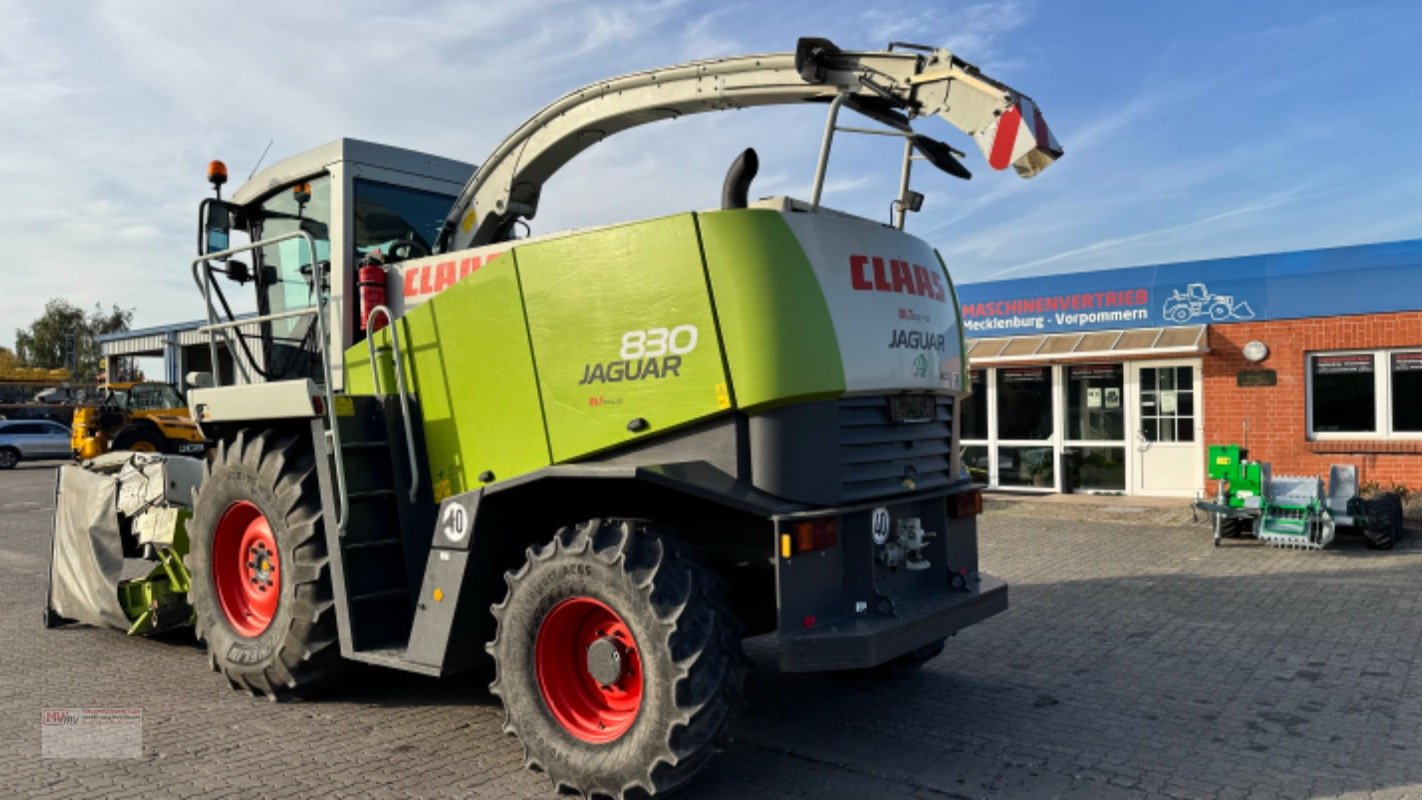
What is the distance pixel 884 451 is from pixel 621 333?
1.39 m

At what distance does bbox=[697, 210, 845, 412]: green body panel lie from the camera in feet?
13.4

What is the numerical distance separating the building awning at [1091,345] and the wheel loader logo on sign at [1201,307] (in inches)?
7.5

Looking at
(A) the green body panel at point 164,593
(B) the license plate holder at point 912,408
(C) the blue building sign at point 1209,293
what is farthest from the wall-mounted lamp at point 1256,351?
(A) the green body panel at point 164,593

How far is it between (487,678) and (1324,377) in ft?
40.5

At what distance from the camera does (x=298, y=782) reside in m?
4.41

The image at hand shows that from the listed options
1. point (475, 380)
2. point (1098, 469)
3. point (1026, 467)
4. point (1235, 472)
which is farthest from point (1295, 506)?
point (475, 380)

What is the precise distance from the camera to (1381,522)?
10.4 metres

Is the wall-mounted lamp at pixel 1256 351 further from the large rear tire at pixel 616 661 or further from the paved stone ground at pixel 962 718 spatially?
the large rear tire at pixel 616 661

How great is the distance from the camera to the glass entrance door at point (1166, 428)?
47.9 ft

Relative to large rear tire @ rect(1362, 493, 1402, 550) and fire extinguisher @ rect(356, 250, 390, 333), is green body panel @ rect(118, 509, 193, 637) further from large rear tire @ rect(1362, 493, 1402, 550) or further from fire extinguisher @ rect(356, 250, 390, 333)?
large rear tire @ rect(1362, 493, 1402, 550)

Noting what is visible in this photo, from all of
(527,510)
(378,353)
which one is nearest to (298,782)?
(527,510)

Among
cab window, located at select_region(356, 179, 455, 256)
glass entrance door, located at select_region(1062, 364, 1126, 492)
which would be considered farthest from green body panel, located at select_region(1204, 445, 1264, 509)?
cab window, located at select_region(356, 179, 455, 256)

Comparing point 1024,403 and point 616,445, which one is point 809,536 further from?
point 1024,403

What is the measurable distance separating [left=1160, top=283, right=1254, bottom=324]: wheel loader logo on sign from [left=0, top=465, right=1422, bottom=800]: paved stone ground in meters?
6.79
